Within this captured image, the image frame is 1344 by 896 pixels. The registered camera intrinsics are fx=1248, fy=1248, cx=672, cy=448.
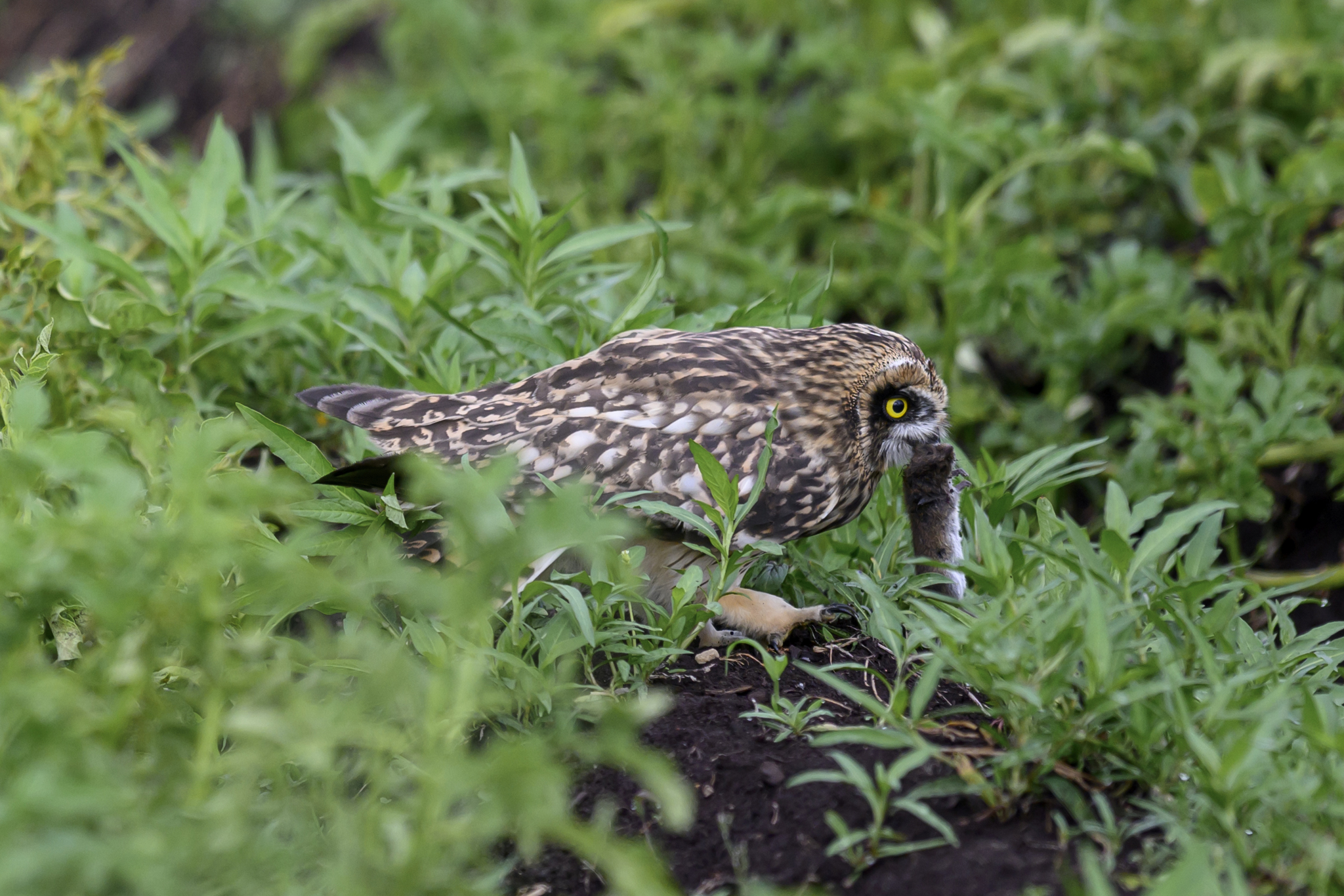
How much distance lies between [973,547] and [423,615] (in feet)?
4.82

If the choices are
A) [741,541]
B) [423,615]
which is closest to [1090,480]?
[741,541]

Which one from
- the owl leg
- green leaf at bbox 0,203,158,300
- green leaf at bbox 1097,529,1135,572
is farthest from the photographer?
green leaf at bbox 0,203,158,300

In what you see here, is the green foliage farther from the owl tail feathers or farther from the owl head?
the owl tail feathers

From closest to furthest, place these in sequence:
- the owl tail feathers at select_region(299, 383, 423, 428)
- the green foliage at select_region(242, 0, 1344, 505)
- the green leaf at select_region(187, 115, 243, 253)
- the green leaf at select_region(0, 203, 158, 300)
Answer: the owl tail feathers at select_region(299, 383, 423, 428) → the green leaf at select_region(0, 203, 158, 300) → the green leaf at select_region(187, 115, 243, 253) → the green foliage at select_region(242, 0, 1344, 505)

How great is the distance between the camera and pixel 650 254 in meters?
5.27

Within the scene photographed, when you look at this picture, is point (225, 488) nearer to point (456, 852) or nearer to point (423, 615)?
point (456, 852)

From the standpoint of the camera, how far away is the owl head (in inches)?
132

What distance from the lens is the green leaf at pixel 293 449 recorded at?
3.12 m

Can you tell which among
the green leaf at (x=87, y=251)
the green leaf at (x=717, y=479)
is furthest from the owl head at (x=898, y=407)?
the green leaf at (x=87, y=251)

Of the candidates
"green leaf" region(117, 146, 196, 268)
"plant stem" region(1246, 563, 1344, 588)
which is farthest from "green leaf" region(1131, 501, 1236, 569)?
"green leaf" region(117, 146, 196, 268)

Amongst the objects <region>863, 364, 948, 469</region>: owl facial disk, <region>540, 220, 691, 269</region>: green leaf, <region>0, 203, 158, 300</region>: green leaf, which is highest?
<region>0, 203, 158, 300</region>: green leaf

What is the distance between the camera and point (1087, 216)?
19.7 feet

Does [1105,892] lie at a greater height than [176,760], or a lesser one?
lesser

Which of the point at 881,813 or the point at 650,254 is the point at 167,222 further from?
the point at 881,813
